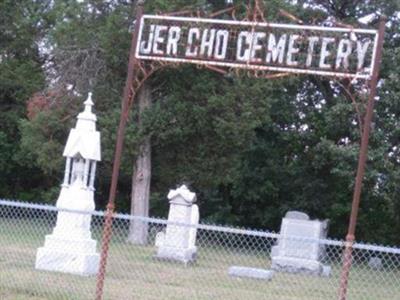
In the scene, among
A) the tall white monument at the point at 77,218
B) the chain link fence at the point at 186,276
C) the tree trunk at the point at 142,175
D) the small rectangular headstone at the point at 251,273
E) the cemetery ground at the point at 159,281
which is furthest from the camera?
the tree trunk at the point at 142,175

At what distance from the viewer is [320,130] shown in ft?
91.6

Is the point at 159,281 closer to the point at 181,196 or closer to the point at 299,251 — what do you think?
the point at 181,196

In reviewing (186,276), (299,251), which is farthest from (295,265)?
(186,276)

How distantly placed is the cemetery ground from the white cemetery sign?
10.4ft

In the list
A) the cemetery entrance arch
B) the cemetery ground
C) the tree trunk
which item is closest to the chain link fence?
the cemetery ground

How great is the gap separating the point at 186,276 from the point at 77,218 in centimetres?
217

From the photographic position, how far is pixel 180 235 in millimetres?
17438

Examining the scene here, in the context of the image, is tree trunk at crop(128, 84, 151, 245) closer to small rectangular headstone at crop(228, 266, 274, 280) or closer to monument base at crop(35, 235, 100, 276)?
small rectangular headstone at crop(228, 266, 274, 280)

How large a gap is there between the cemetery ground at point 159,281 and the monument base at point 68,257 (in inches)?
11.0

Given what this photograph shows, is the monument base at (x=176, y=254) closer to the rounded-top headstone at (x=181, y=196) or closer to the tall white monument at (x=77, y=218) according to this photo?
the rounded-top headstone at (x=181, y=196)

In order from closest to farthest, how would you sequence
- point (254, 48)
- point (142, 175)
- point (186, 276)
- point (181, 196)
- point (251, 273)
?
point (254, 48), point (186, 276), point (251, 273), point (181, 196), point (142, 175)

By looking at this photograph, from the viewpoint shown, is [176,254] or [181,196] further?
[181,196]

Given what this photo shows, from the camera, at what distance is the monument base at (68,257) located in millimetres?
12297

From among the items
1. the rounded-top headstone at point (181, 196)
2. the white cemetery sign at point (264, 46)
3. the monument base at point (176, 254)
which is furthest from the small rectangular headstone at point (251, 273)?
the white cemetery sign at point (264, 46)
